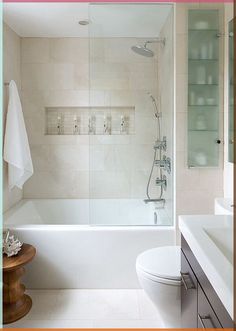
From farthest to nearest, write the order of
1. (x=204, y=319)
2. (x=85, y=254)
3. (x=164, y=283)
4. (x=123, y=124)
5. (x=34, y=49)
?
(x=34, y=49)
(x=123, y=124)
(x=85, y=254)
(x=164, y=283)
(x=204, y=319)

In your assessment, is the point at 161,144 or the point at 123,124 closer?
the point at 161,144

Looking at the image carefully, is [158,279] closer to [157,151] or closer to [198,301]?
[198,301]

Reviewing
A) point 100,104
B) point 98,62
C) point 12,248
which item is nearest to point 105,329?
point 12,248

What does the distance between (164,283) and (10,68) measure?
2512 millimetres

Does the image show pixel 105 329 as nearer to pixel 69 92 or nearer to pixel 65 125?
pixel 65 125

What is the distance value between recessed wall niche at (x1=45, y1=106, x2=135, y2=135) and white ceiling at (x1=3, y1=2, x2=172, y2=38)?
0.70 meters

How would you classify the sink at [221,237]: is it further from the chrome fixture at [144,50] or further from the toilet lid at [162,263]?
the chrome fixture at [144,50]

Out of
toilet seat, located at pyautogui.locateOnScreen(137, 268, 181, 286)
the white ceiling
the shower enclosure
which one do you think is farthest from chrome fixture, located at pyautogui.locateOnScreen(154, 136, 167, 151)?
toilet seat, located at pyautogui.locateOnScreen(137, 268, 181, 286)

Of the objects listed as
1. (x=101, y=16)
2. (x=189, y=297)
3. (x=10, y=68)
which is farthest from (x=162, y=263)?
(x=10, y=68)

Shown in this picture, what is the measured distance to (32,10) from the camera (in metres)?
2.84

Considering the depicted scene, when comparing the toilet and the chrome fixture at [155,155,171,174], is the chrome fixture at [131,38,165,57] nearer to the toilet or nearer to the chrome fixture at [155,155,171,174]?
the chrome fixture at [155,155,171,174]

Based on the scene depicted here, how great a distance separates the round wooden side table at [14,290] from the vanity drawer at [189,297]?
47.3 inches

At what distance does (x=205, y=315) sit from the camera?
3.73 ft

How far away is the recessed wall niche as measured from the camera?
318 centimetres
